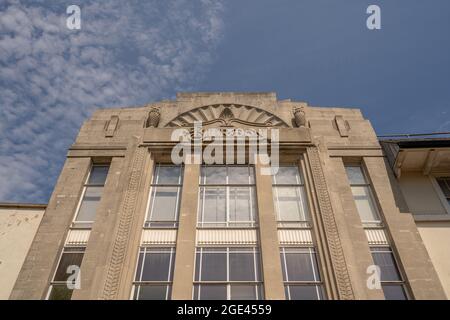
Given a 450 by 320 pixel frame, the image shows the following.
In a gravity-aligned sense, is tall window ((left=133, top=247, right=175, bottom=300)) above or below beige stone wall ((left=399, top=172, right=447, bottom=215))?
below

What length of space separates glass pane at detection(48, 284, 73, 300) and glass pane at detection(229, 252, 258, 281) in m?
5.13

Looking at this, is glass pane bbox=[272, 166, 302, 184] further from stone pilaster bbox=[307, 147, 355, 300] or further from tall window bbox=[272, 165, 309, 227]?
stone pilaster bbox=[307, 147, 355, 300]

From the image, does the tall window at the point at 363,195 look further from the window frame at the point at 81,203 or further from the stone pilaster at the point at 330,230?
the window frame at the point at 81,203

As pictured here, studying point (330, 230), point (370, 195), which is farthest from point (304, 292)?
point (370, 195)

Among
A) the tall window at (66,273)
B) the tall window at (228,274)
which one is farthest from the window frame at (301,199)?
the tall window at (66,273)

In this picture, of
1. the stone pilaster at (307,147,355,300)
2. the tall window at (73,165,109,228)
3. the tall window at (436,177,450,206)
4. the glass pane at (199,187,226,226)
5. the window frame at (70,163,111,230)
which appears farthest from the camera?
the tall window at (436,177,450,206)

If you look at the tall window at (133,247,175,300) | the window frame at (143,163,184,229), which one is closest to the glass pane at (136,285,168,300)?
the tall window at (133,247,175,300)

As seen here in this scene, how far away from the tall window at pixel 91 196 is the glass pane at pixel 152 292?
3.36 m

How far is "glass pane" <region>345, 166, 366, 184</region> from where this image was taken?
15320mm

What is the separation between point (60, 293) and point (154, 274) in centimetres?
292

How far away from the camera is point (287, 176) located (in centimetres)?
1555

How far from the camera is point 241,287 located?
11.8 meters

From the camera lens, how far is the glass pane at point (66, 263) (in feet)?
40.0
